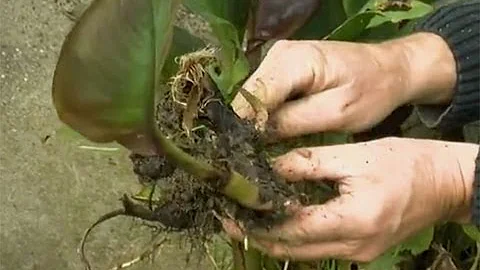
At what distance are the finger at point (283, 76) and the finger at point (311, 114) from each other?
1 cm

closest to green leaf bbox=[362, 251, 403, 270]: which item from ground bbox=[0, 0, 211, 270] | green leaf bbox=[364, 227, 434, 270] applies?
green leaf bbox=[364, 227, 434, 270]

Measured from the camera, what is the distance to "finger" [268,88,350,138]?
2.85 feet

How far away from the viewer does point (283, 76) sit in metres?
0.85

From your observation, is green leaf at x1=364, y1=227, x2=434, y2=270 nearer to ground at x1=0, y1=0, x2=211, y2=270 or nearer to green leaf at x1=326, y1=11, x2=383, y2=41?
green leaf at x1=326, y1=11, x2=383, y2=41

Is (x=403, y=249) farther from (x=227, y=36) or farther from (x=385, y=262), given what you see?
(x=227, y=36)

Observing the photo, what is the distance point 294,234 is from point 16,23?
2.16ft

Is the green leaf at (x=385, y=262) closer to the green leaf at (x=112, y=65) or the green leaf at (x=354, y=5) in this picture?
the green leaf at (x=354, y=5)

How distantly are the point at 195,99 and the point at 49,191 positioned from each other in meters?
0.62

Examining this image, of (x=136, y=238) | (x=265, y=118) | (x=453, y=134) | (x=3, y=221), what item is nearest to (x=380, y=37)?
(x=453, y=134)

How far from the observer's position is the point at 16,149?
1.39 m

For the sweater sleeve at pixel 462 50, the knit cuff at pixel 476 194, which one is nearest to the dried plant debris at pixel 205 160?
the knit cuff at pixel 476 194

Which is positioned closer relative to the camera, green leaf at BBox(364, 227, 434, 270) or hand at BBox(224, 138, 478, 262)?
hand at BBox(224, 138, 478, 262)

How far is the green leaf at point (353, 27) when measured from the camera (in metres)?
0.94

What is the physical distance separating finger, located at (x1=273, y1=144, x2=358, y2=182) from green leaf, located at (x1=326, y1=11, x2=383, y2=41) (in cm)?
15
